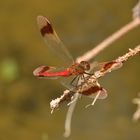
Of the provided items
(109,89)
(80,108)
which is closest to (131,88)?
(109,89)

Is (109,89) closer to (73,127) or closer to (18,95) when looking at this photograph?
(73,127)

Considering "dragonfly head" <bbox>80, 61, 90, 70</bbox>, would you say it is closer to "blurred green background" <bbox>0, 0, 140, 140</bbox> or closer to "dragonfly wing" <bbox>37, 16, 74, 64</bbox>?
"dragonfly wing" <bbox>37, 16, 74, 64</bbox>

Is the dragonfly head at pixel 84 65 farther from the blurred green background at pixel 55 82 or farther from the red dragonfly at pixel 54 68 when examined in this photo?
the blurred green background at pixel 55 82

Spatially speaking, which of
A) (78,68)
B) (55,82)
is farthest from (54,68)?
(55,82)

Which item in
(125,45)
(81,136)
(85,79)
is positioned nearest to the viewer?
(85,79)

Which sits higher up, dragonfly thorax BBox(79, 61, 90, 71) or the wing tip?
the wing tip

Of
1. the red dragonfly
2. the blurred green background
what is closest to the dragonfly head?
the red dragonfly
